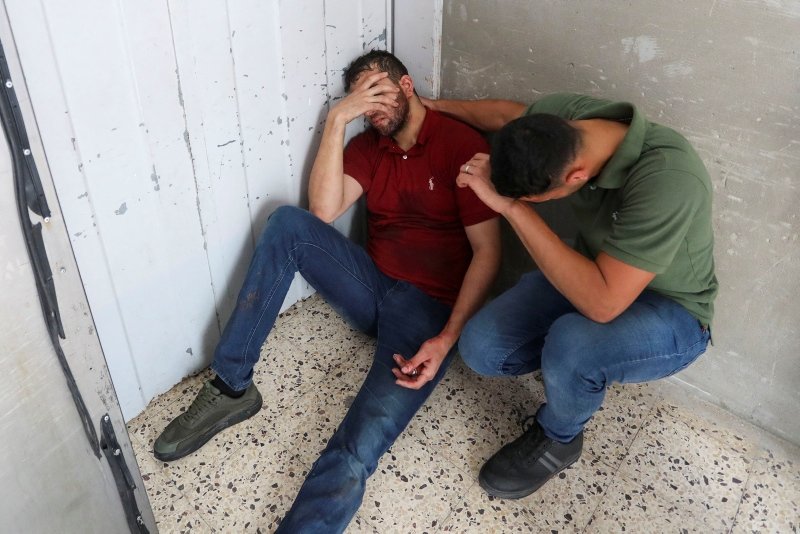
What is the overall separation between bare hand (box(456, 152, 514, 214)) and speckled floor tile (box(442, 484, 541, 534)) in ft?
2.31

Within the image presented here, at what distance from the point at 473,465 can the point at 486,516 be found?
0.46ft

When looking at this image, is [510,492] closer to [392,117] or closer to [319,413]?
[319,413]

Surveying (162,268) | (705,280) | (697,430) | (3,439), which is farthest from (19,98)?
(697,430)

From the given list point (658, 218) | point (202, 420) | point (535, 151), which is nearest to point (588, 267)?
point (658, 218)

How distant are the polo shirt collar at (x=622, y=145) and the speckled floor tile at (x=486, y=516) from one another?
2.58 feet

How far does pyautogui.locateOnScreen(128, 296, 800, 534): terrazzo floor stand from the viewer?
152cm

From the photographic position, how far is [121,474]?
1.08 meters

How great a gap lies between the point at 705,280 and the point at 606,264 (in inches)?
12.3

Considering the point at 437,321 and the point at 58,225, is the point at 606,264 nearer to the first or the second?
the point at 437,321

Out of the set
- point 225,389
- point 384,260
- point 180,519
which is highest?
point 384,260

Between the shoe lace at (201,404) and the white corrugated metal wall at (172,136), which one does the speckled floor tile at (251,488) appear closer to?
the shoe lace at (201,404)

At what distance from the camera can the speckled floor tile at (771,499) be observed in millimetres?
1506

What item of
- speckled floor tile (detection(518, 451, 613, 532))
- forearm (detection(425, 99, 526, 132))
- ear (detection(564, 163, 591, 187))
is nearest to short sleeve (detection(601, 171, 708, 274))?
ear (detection(564, 163, 591, 187))

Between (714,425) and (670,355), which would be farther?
(714,425)
